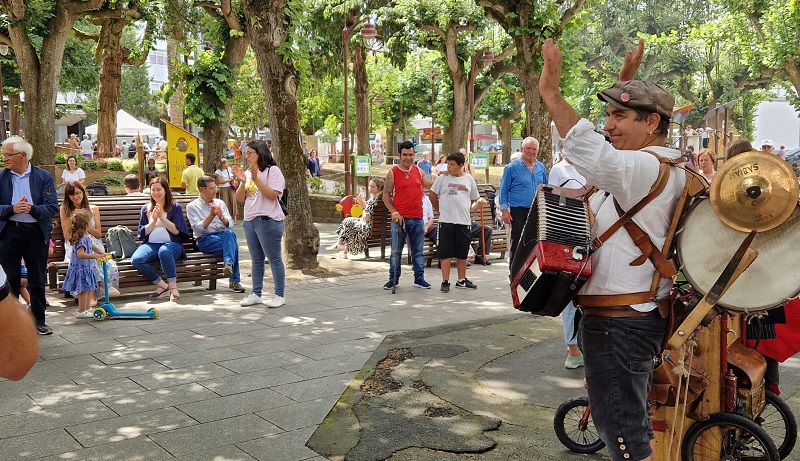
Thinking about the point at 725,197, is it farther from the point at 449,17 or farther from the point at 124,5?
the point at 449,17

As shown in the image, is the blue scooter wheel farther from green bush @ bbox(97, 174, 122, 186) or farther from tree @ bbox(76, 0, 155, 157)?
green bush @ bbox(97, 174, 122, 186)

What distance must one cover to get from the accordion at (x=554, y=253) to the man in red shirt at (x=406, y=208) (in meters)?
6.97

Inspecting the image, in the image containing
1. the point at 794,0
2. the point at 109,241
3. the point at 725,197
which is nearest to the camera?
the point at 725,197

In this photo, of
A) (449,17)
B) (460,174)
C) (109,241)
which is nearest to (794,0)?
(449,17)

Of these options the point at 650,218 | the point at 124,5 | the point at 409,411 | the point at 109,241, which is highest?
the point at 124,5

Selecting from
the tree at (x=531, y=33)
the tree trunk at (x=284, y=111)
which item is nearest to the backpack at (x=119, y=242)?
the tree trunk at (x=284, y=111)

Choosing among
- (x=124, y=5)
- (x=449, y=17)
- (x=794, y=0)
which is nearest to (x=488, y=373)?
(x=124, y=5)

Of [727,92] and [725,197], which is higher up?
[727,92]

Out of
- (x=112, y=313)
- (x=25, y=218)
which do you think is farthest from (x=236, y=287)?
(x=25, y=218)

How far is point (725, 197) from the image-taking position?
299 centimetres

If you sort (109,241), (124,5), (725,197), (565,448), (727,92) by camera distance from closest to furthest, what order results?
(725,197)
(565,448)
(109,241)
(124,5)
(727,92)

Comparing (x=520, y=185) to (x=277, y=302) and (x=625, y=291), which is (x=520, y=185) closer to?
(x=277, y=302)

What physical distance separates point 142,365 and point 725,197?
4.94 meters

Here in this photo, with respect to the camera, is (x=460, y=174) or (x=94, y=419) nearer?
(x=94, y=419)
